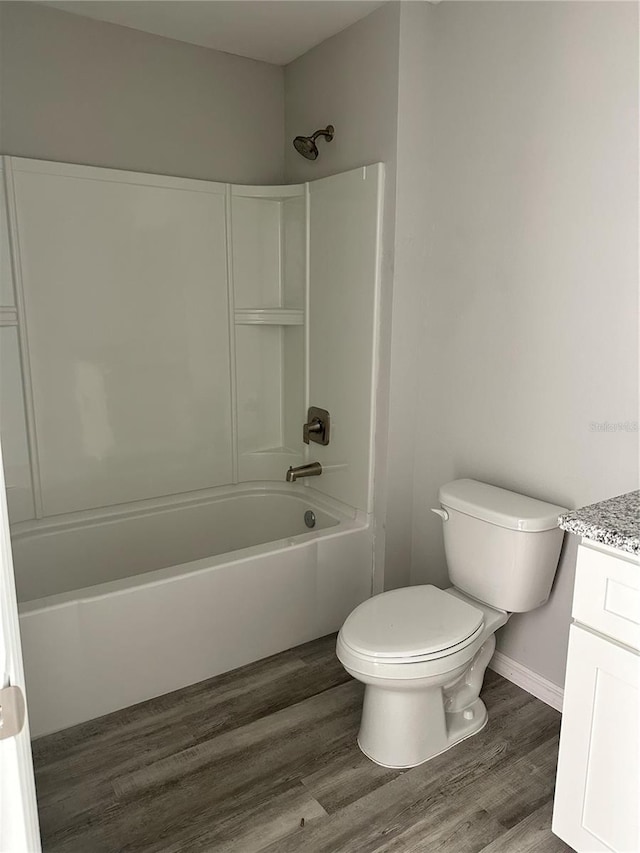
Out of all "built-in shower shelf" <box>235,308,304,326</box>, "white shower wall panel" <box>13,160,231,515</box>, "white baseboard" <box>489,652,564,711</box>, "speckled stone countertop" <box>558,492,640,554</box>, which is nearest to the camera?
"speckled stone countertop" <box>558,492,640,554</box>

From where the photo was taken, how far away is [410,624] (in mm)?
1902

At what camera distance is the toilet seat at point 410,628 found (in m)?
1.79

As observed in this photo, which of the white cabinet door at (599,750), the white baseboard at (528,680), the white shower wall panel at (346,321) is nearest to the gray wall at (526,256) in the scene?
the white baseboard at (528,680)

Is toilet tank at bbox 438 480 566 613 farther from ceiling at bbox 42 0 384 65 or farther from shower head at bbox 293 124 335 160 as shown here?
ceiling at bbox 42 0 384 65

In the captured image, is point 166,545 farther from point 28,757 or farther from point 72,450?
point 28,757

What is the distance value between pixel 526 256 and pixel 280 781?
71.0 inches

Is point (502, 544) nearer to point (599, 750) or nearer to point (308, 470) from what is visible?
point (599, 750)

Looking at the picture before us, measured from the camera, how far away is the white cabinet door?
4.48 ft

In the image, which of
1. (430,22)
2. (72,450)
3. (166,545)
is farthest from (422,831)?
(430,22)

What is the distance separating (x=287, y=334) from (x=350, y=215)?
2.37ft

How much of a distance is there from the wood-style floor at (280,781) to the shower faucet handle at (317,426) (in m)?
1.05

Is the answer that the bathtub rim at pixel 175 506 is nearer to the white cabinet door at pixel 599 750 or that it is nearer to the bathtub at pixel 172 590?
the bathtub at pixel 172 590

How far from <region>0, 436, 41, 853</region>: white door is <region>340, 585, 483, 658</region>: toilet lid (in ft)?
3.31

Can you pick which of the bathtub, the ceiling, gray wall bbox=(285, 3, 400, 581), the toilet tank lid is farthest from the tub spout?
the ceiling
